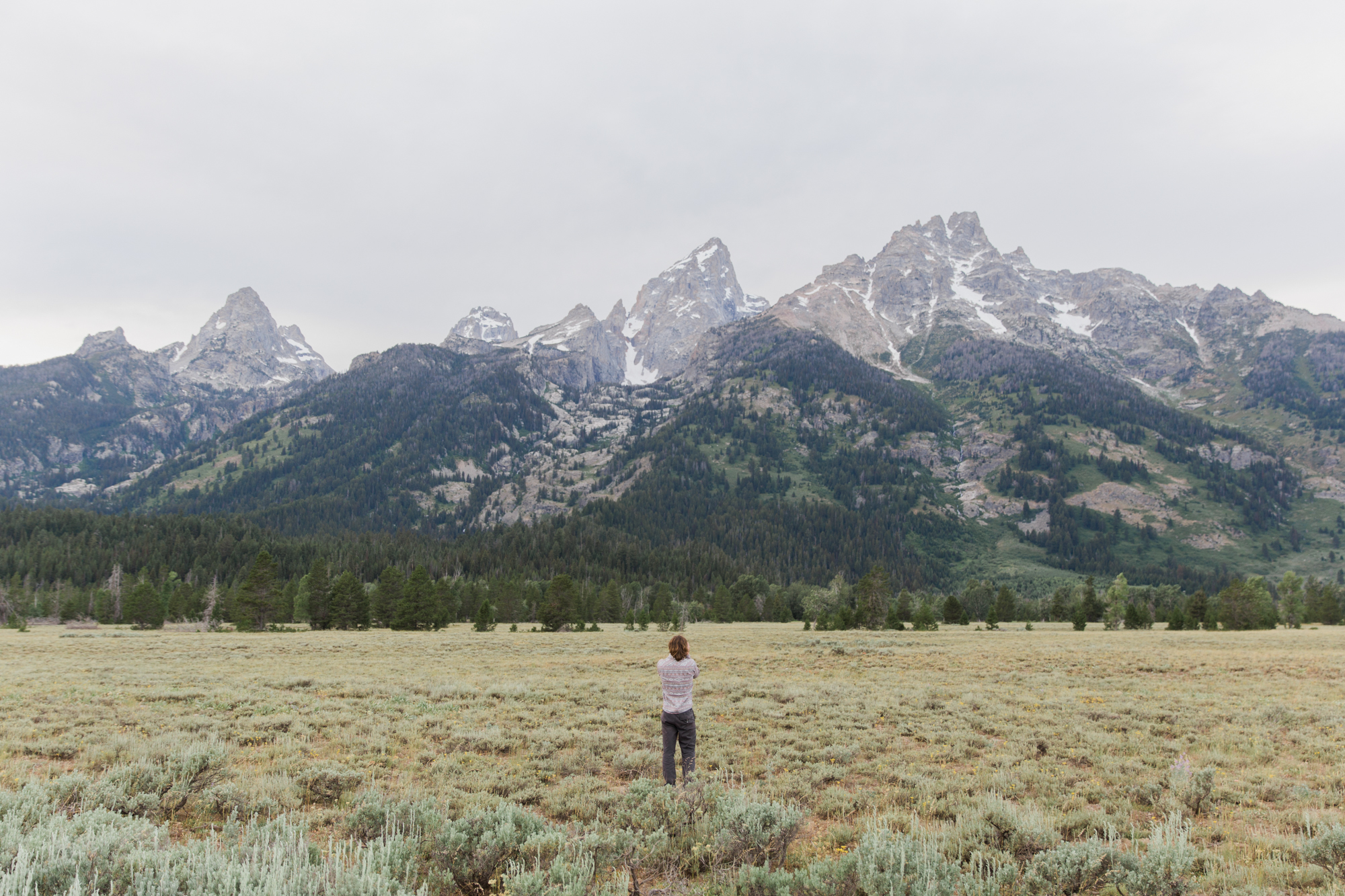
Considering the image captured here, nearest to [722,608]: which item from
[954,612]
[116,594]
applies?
[954,612]

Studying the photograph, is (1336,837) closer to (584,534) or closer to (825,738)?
(825,738)

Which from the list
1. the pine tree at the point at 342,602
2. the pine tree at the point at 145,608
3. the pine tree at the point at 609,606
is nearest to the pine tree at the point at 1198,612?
the pine tree at the point at 609,606

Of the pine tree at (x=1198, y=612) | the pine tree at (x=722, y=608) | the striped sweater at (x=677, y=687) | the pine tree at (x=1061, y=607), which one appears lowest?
the pine tree at (x=722, y=608)

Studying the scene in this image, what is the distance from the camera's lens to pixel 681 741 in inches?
428

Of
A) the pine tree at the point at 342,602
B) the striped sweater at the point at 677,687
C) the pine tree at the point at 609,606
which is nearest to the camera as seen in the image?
the striped sweater at the point at 677,687

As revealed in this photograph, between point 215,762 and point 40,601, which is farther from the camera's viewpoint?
point 40,601

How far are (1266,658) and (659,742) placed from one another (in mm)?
35454

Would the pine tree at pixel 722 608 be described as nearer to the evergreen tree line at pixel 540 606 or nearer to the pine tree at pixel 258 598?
the evergreen tree line at pixel 540 606

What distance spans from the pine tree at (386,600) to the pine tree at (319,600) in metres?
4.90

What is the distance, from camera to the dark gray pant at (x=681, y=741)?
10.7 metres

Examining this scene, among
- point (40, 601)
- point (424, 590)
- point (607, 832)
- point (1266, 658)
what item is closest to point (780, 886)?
point (607, 832)

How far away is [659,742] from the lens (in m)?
14.2

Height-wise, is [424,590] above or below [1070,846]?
below

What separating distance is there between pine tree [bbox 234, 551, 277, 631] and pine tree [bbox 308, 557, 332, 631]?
161 inches
